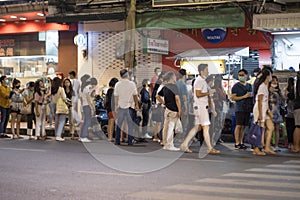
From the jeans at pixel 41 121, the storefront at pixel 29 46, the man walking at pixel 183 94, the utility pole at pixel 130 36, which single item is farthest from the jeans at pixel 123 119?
the storefront at pixel 29 46

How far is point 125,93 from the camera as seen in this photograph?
52.0ft

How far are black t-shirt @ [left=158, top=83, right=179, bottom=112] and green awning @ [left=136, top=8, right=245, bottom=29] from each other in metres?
5.97

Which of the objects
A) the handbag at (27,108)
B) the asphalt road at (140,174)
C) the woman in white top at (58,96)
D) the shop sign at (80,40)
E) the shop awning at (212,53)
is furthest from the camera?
the shop sign at (80,40)

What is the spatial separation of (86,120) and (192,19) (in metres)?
5.90

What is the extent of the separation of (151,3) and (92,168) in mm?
10606

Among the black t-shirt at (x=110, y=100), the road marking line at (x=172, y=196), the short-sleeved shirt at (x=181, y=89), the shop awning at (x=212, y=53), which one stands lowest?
the road marking line at (x=172, y=196)

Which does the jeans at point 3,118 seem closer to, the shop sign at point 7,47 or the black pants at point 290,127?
the shop sign at point 7,47

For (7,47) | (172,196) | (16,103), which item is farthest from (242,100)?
(7,47)

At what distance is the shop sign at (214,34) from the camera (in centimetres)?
2127

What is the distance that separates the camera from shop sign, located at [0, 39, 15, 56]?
2642cm

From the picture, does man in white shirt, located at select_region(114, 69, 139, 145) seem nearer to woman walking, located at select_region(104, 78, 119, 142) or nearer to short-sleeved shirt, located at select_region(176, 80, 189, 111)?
woman walking, located at select_region(104, 78, 119, 142)

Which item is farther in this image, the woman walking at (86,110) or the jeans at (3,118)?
the jeans at (3,118)

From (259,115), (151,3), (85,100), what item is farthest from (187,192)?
(151,3)

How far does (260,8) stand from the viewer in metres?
19.2
